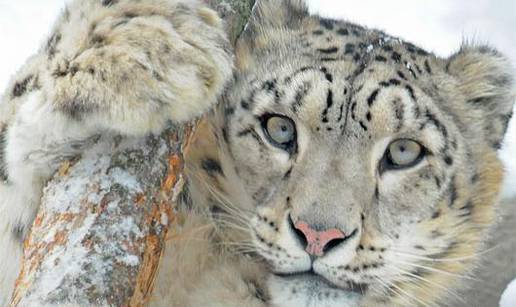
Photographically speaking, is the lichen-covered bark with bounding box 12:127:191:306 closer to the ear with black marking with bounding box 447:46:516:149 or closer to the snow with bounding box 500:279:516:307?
the ear with black marking with bounding box 447:46:516:149

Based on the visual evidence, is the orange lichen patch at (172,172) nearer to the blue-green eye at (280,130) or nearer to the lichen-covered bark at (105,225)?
the lichen-covered bark at (105,225)

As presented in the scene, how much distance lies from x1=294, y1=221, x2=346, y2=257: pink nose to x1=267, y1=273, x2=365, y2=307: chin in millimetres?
109

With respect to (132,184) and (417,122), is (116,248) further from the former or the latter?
(417,122)

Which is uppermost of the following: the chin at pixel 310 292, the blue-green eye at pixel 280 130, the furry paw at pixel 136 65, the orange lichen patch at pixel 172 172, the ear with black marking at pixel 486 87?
the ear with black marking at pixel 486 87

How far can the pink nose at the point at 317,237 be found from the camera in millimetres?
2717

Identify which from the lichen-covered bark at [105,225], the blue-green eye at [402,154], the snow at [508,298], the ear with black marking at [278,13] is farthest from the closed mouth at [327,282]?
the snow at [508,298]

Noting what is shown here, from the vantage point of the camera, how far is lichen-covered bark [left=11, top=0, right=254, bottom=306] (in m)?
2.11

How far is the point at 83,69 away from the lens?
241 centimetres

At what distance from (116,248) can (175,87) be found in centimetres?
48

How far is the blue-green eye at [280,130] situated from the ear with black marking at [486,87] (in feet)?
2.47

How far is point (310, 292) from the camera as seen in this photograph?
2828 mm

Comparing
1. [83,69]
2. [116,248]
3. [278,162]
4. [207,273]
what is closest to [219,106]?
[278,162]

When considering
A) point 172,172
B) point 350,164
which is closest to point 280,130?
point 350,164

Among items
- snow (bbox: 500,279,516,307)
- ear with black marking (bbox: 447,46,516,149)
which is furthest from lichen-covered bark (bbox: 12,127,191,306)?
snow (bbox: 500,279,516,307)
